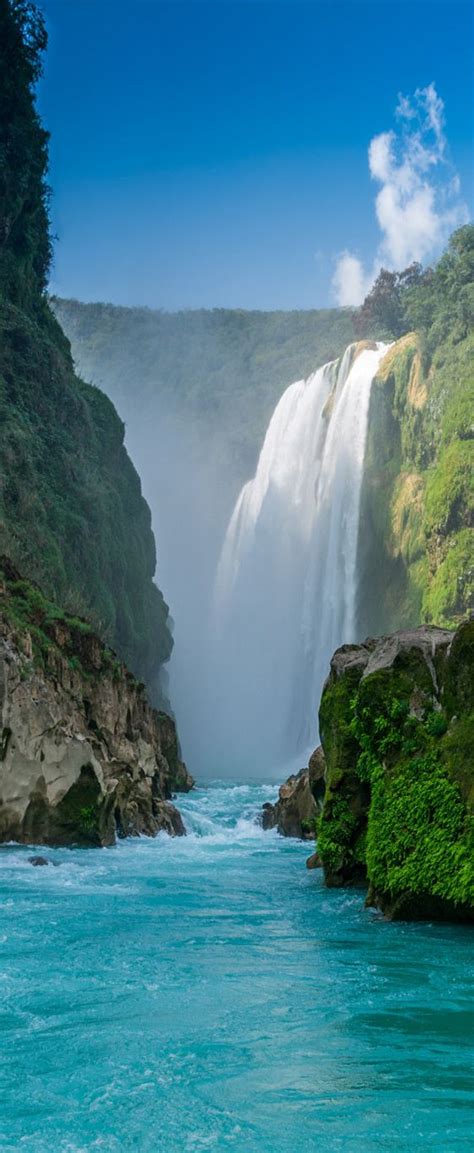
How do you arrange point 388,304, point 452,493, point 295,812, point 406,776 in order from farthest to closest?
point 388,304 < point 452,493 < point 295,812 < point 406,776

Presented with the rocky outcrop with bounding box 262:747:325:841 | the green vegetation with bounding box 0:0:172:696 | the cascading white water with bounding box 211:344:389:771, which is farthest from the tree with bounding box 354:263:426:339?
the rocky outcrop with bounding box 262:747:325:841

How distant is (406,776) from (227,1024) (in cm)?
512

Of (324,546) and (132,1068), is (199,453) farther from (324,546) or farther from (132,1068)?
(132,1068)

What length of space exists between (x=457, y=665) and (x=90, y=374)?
11185 centimetres

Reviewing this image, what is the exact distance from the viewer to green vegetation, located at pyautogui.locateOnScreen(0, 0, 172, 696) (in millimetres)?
31688

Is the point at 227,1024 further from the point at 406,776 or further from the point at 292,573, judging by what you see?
the point at 292,573

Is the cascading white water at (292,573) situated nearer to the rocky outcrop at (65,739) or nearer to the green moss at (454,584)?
the green moss at (454,584)

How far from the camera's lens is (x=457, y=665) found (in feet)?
39.4

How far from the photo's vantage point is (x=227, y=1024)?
295 inches

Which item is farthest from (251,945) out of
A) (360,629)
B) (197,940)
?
(360,629)

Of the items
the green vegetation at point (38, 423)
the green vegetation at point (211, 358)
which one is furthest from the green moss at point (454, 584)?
the green vegetation at point (211, 358)

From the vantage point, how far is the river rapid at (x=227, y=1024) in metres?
5.58

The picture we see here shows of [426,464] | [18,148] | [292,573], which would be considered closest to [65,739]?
[18,148]

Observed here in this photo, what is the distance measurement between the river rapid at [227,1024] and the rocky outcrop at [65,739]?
3.78 metres
